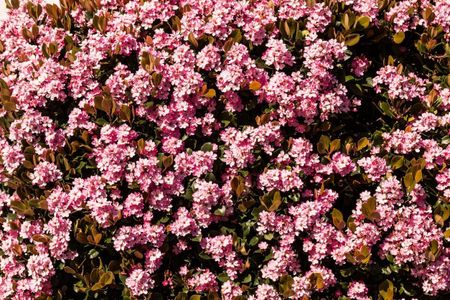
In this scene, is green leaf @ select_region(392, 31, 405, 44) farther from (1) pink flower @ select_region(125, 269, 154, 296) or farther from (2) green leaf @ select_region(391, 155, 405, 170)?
(1) pink flower @ select_region(125, 269, 154, 296)

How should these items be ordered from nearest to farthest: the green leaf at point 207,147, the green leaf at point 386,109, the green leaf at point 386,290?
the green leaf at point 386,290 → the green leaf at point 207,147 → the green leaf at point 386,109

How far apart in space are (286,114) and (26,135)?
184 centimetres

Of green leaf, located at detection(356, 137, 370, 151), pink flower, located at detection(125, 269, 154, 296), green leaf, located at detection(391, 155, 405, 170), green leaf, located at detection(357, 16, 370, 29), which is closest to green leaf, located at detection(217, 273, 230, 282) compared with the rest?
pink flower, located at detection(125, 269, 154, 296)

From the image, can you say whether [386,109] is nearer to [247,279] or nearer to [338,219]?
[338,219]

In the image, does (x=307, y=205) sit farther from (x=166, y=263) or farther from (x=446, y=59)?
(x=446, y=59)

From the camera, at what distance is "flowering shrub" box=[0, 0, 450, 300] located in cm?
386

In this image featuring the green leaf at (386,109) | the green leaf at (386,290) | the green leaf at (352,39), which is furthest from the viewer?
the green leaf at (386,109)

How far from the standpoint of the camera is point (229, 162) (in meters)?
3.90

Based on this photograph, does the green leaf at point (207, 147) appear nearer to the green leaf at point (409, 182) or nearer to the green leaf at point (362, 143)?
the green leaf at point (362, 143)

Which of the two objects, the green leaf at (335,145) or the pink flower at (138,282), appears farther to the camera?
the green leaf at (335,145)

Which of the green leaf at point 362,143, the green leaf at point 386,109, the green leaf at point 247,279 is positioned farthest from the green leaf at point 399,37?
the green leaf at point 247,279

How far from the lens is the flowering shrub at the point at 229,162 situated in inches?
152

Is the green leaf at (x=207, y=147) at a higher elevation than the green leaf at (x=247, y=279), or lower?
higher

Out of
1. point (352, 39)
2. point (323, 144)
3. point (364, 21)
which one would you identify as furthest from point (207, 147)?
point (364, 21)
